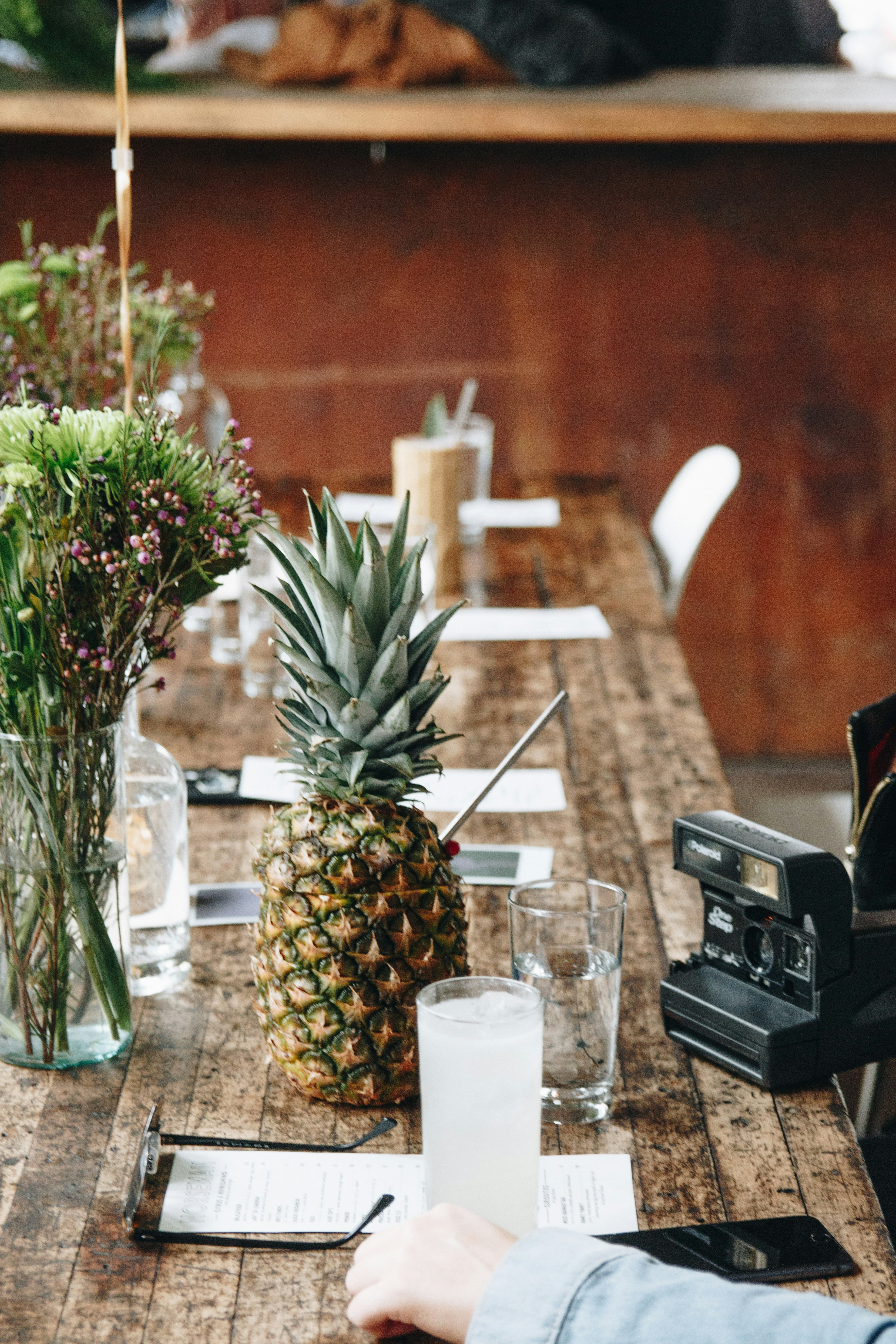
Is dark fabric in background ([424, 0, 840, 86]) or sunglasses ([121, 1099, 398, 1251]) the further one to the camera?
dark fabric in background ([424, 0, 840, 86])

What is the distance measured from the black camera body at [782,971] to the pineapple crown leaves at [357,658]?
0.90ft

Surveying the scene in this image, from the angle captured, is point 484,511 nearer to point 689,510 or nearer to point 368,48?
point 689,510

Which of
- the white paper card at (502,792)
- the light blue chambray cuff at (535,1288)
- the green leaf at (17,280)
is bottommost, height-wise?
the white paper card at (502,792)

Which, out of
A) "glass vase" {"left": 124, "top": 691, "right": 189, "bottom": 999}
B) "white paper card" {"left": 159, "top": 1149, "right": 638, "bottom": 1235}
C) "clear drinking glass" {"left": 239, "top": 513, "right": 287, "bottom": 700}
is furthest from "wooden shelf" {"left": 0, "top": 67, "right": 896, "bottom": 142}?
"white paper card" {"left": 159, "top": 1149, "right": 638, "bottom": 1235}

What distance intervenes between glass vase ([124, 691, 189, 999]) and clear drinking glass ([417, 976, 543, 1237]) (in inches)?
15.0

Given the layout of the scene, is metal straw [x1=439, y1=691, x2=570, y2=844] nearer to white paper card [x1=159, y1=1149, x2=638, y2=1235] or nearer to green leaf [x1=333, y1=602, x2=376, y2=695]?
green leaf [x1=333, y1=602, x2=376, y2=695]

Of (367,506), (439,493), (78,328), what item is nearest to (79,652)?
(78,328)

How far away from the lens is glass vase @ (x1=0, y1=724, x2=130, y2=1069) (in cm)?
101

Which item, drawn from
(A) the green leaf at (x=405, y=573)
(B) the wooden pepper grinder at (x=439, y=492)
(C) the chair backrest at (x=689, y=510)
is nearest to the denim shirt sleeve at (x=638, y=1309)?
(A) the green leaf at (x=405, y=573)

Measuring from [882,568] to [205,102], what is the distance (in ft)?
7.18

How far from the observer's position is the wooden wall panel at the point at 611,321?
3.62 meters

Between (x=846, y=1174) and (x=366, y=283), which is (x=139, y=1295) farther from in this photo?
(x=366, y=283)

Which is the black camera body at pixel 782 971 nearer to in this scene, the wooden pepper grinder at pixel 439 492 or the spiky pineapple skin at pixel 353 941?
the spiky pineapple skin at pixel 353 941

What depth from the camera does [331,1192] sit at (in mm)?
944
